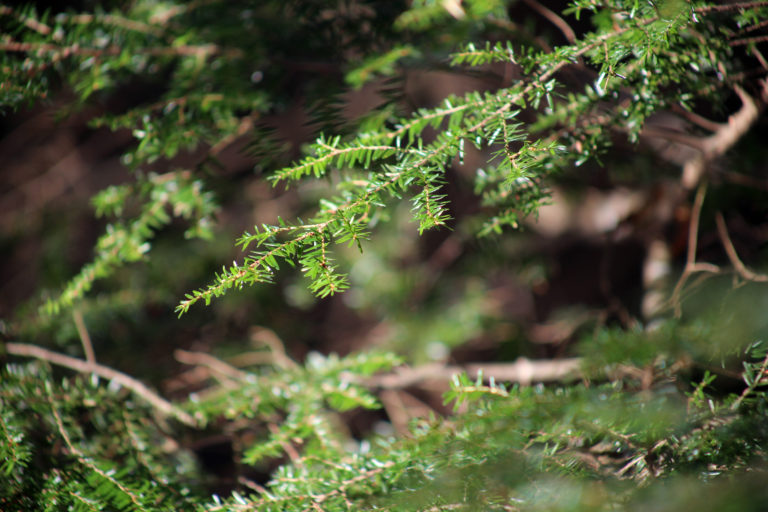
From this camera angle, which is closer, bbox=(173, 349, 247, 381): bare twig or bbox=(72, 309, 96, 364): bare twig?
bbox=(72, 309, 96, 364): bare twig

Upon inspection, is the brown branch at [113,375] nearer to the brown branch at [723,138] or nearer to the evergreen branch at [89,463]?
the evergreen branch at [89,463]

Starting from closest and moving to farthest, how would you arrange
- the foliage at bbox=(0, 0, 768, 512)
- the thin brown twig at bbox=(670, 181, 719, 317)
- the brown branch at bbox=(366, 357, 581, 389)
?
the foliage at bbox=(0, 0, 768, 512)
the thin brown twig at bbox=(670, 181, 719, 317)
the brown branch at bbox=(366, 357, 581, 389)

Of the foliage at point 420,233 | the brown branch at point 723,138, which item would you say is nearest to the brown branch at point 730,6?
the foliage at point 420,233

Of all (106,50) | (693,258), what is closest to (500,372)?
(693,258)

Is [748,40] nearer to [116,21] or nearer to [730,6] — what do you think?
[730,6]

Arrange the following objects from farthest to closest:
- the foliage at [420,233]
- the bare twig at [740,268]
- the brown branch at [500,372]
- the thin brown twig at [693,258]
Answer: the brown branch at [500,372] → the thin brown twig at [693,258] → the bare twig at [740,268] → the foliage at [420,233]

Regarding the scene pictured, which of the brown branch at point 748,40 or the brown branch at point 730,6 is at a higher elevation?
the brown branch at point 730,6

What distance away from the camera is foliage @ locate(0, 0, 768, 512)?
1.46ft

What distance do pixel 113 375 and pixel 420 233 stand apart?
59cm

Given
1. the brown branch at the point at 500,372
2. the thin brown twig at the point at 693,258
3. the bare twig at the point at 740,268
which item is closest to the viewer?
the bare twig at the point at 740,268

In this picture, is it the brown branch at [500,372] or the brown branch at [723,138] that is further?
the brown branch at [500,372]

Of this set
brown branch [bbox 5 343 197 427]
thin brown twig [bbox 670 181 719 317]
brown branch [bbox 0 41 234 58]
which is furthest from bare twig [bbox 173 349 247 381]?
thin brown twig [bbox 670 181 719 317]

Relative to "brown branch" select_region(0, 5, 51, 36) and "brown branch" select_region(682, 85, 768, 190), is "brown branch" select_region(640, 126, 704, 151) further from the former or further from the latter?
"brown branch" select_region(0, 5, 51, 36)

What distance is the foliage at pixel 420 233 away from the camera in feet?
1.46
